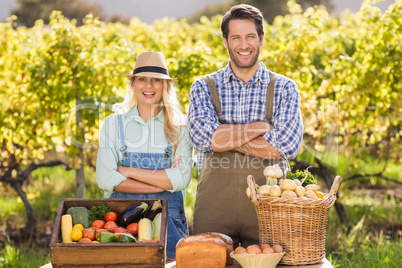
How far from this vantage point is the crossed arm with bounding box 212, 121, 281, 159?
2910mm

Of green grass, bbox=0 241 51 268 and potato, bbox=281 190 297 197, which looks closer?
potato, bbox=281 190 297 197

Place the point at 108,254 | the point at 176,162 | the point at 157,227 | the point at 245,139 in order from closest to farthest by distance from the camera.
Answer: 1. the point at 108,254
2. the point at 157,227
3. the point at 245,139
4. the point at 176,162

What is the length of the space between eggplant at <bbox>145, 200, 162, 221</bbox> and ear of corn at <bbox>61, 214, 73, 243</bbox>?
39 cm

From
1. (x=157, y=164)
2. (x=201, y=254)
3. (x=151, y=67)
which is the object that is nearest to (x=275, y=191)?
(x=201, y=254)

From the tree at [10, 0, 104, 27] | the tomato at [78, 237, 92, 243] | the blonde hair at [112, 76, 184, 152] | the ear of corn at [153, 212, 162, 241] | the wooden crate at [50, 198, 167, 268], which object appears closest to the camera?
the wooden crate at [50, 198, 167, 268]

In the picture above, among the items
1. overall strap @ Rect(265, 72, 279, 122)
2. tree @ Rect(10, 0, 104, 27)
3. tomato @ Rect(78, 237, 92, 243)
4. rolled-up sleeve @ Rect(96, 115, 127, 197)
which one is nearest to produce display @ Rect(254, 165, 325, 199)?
overall strap @ Rect(265, 72, 279, 122)

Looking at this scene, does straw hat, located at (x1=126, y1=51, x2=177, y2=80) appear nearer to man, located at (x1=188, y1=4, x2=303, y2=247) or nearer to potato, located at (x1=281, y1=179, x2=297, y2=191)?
man, located at (x1=188, y1=4, x2=303, y2=247)

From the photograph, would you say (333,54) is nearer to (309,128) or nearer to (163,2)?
(309,128)

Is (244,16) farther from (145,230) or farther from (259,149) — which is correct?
(145,230)

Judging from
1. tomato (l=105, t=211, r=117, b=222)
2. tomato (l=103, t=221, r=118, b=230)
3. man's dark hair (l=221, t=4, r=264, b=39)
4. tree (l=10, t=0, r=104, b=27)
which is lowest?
tomato (l=103, t=221, r=118, b=230)

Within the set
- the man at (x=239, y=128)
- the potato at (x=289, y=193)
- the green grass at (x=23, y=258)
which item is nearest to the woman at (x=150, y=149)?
the man at (x=239, y=128)

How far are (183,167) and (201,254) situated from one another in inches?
30.4

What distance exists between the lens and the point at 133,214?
2607 millimetres

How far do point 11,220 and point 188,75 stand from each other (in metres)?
3.19
